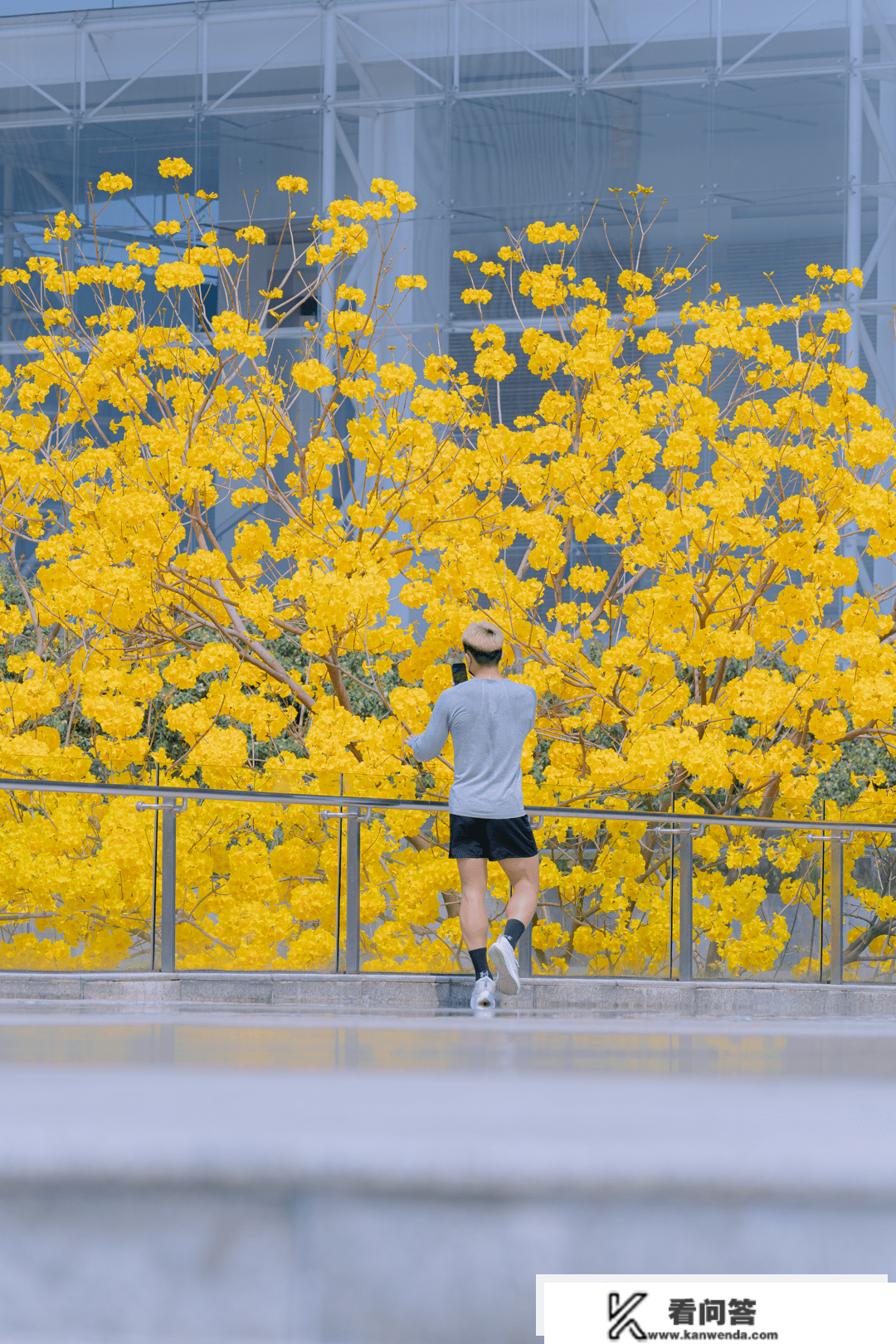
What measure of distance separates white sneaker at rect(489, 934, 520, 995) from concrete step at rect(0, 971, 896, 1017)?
27.2 inches

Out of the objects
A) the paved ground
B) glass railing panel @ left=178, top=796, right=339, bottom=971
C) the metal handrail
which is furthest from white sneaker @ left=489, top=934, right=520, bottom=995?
the paved ground

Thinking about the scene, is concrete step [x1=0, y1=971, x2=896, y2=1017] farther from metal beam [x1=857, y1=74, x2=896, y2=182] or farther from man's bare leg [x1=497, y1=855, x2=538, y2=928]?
metal beam [x1=857, y1=74, x2=896, y2=182]

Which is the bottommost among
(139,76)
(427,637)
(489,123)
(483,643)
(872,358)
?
(483,643)

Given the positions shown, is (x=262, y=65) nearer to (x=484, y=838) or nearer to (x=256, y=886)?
(x=256, y=886)

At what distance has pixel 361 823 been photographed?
29.9 feet

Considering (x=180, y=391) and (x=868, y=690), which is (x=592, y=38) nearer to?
(x=180, y=391)

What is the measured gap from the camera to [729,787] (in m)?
10.4

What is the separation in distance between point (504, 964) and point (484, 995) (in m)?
0.17

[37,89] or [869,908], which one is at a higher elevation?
[37,89]

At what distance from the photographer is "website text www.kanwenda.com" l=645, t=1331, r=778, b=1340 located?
256 cm

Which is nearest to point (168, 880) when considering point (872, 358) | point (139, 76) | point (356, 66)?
point (872, 358)

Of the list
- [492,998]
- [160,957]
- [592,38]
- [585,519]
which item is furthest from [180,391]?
[592,38]

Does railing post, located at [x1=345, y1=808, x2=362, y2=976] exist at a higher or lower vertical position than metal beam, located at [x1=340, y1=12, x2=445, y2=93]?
lower

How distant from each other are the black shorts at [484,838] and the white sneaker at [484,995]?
1.78 ft
